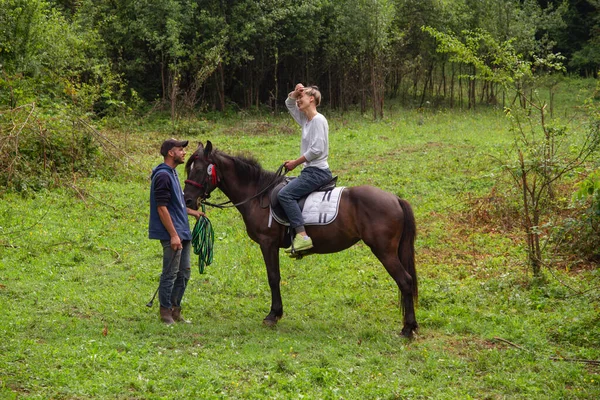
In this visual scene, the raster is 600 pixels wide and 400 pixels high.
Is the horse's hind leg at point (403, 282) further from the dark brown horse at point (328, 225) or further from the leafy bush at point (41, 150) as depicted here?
the leafy bush at point (41, 150)

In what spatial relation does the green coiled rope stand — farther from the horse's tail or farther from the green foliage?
the green foliage

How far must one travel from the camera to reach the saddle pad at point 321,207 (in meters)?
7.63

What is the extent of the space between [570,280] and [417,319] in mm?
2389

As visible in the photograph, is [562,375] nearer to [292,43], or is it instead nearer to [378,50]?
[378,50]

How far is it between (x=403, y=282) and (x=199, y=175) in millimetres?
2764

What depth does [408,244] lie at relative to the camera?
7.62 meters

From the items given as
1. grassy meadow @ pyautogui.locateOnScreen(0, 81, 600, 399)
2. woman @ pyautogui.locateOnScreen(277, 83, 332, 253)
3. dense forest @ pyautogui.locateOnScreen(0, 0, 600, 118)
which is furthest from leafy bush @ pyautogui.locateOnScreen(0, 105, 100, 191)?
woman @ pyautogui.locateOnScreen(277, 83, 332, 253)

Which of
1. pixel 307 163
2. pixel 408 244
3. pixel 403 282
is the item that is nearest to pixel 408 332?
pixel 403 282

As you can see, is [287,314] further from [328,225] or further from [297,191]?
[297,191]

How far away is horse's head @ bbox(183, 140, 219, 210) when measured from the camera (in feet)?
25.6

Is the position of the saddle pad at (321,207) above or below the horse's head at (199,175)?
below

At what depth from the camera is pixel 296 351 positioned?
6.73 meters

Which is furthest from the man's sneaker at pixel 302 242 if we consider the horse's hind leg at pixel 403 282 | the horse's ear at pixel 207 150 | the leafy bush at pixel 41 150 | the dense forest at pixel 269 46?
the dense forest at pixel 269 46

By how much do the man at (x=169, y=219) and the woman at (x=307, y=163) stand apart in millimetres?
1203
